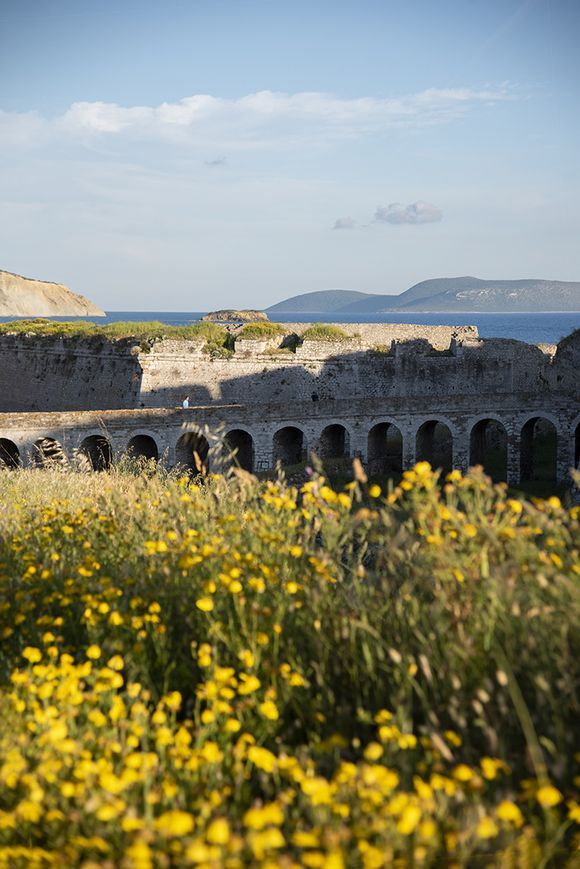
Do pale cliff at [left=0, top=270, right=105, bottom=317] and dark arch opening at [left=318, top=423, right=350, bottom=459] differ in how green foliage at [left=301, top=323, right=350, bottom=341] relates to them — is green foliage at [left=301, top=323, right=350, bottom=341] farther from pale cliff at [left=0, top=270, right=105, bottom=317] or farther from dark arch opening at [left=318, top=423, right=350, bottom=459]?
pale cliff at [left=0, top=270, right=105, bottom=317]

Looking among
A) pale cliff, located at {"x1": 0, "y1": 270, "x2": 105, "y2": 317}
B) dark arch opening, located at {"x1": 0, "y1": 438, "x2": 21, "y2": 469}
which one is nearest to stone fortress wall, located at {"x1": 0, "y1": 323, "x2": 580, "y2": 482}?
dark arch opening, located at {"x1": 0, "y1": 438, "x2": 21, "y2": 469}

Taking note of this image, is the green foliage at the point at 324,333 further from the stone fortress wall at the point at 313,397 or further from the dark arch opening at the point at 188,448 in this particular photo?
the dark arch opening at the point at 188,448

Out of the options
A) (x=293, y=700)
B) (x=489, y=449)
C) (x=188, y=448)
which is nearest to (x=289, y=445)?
(x=188, y=448)

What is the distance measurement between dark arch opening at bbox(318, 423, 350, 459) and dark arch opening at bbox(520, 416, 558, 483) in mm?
5966

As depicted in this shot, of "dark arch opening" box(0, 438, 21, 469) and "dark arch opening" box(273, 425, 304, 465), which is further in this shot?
"dark arch opening" box(273, 425, 304, 465)

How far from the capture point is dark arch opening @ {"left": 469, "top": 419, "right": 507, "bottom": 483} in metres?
29.7

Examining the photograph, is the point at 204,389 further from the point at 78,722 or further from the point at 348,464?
the point at 78,722

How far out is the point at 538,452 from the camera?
105ft

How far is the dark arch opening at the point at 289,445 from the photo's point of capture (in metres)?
29.2

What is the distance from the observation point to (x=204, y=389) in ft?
115

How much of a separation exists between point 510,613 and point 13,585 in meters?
3.68

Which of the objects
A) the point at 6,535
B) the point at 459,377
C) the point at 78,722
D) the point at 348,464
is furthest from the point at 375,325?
the point at 78,722

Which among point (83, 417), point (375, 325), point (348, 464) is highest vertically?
point (375, 325)

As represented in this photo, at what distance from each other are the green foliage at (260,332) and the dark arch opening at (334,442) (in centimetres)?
738
